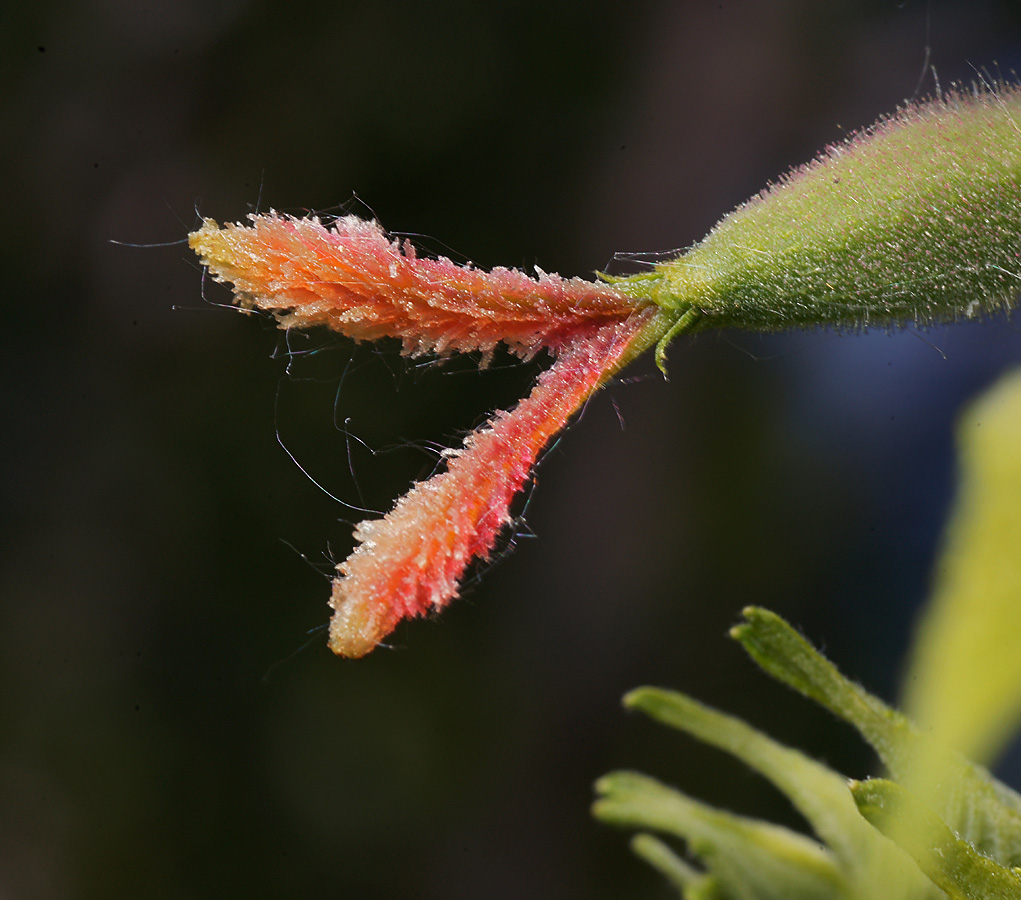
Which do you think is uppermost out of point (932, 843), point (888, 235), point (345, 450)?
point (345, 450)

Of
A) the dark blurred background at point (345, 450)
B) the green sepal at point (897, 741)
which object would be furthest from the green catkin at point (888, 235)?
the dark blurred background at point (345, 450)

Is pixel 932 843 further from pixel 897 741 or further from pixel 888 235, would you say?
pixel 888 235

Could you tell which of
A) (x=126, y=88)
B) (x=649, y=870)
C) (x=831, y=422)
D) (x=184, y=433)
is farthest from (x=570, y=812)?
(x=126, y=88)

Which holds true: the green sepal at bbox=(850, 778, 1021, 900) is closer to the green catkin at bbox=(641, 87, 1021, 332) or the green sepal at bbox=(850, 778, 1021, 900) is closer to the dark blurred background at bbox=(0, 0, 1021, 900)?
the green catkin at bbox=(641, 87, 1021, 332)

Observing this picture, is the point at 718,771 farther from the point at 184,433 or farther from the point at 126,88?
the point at 126,88

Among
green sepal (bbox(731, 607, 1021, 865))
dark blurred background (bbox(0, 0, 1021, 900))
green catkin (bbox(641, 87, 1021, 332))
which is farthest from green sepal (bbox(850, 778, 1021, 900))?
→ dark blurred background (bbox(0, 0, 1021, 900))

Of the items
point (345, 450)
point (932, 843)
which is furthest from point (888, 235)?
point (345, 450)

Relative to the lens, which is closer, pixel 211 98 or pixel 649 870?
pixel 211 98

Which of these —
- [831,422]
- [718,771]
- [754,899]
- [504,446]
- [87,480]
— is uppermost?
[831,422]
